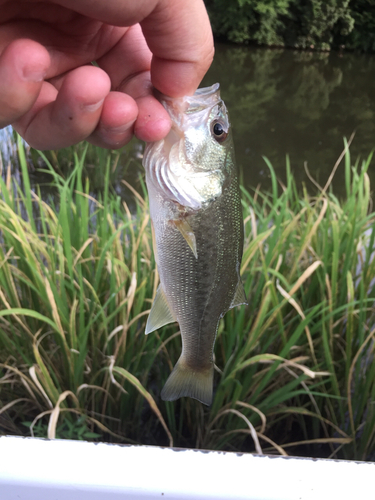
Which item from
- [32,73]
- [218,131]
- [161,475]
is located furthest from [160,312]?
[32,73]

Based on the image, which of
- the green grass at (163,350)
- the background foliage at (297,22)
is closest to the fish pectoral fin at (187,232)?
the green grass at (163,350)

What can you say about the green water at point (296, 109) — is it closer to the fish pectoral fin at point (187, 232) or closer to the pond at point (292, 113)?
the pond at point (292, 113)

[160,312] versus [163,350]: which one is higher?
[160,312]

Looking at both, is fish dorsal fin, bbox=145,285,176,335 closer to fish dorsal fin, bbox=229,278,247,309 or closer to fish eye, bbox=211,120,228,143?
fish dorsal fin, bbox=229,278,247,309

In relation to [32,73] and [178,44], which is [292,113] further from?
[32,73]

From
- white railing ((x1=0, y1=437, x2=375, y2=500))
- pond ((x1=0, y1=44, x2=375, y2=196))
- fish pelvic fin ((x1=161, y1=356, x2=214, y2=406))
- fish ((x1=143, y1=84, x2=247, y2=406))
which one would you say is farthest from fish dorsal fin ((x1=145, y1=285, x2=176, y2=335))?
pond ((x1=0, y1=44, x2=375, y2=196))

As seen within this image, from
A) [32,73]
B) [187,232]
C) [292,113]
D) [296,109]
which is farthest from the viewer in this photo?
[296,109]
